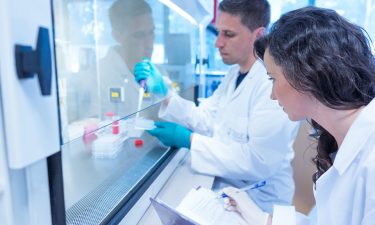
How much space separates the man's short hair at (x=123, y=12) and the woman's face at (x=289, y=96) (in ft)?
1.62

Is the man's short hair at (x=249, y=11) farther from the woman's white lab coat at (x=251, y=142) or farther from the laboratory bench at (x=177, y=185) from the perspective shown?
the laboratory bench at (x=177, y=185)

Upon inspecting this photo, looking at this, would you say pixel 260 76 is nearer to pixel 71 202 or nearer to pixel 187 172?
pixel 187 172

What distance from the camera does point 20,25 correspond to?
35 centimetres

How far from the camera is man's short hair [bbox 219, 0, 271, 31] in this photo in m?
1.29

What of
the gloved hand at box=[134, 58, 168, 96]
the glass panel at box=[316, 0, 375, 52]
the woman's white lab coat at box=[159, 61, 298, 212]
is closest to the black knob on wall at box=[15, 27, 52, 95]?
the gloved hand at box=[134, 58, 168, 96]

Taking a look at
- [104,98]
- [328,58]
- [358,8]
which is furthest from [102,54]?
[358,8]

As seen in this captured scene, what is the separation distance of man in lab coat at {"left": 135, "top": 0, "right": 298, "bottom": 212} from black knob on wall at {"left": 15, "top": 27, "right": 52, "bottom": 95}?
666 millimetres

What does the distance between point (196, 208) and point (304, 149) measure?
40.1 inches

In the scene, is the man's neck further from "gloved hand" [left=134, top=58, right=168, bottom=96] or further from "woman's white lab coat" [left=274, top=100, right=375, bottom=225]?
"woman's white lab coat" [left=274, top=100, right=375, bottom=225]

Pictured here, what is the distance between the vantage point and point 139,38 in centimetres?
105

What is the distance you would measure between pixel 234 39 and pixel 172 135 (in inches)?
21.9

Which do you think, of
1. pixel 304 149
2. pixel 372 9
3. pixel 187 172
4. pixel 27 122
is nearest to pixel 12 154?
pixel 27 122

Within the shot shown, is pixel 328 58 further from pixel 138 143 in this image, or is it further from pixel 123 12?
pixel 138 143

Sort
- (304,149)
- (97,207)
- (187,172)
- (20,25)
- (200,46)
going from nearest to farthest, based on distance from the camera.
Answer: (20,25)
(97,207)
(187,172)
(304,149)
(200,46)
